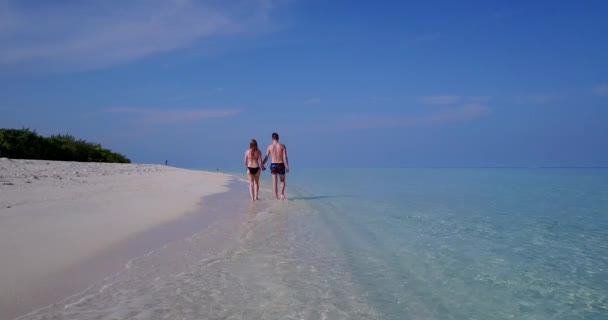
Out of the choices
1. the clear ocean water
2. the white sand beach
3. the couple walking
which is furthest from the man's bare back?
the clear ocean water

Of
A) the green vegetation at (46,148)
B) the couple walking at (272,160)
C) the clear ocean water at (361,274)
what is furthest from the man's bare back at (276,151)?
the green vegetation at (46,148)

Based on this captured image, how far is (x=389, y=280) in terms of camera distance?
4.71m

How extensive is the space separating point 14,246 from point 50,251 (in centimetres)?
43

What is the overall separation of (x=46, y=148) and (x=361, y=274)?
106ft

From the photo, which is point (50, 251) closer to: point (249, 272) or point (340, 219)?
point (249, 272)

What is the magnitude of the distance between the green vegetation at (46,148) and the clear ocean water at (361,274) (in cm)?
2544

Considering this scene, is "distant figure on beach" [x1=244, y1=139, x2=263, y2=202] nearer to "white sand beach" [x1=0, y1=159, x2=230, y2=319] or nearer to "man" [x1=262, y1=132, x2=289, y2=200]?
"man" [x1=262, y1=132, x2=289, y2=200]

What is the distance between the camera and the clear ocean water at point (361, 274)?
368 centimetres

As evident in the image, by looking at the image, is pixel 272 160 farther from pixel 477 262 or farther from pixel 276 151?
pixel 477 262

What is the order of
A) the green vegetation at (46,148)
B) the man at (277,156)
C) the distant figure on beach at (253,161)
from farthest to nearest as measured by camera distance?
the green vegetation at (46,148) → the man at (277,156) → the distant figure on beach at (253,161)

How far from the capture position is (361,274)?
16.2ft

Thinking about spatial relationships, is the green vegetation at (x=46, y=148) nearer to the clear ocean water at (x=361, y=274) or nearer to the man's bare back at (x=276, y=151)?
the man's bare back at (x=276, y=151)

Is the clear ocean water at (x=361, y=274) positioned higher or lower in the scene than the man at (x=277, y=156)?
lower

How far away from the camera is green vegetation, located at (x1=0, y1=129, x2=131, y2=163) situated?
27.4 m
